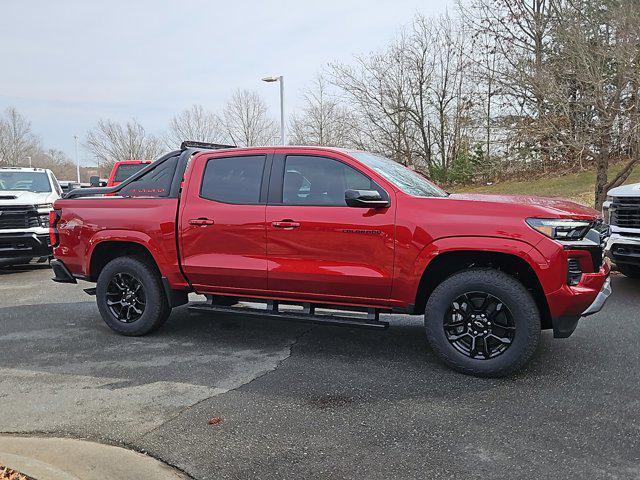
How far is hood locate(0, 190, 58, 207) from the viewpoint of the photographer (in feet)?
30.0

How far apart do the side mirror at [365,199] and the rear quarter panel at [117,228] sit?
6.15 feet

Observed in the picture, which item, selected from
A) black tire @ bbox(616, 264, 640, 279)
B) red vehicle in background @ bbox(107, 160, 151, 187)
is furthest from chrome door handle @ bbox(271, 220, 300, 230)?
red vehicle in background @ bbox(107, 160, 151, 187)

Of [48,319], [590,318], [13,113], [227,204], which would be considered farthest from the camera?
[13,113]

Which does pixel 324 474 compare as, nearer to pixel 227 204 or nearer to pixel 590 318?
pixel 227 204

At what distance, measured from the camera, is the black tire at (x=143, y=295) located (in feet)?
17.7

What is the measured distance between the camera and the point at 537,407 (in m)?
3.64

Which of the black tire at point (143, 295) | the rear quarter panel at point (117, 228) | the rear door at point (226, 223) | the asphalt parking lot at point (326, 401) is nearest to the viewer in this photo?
the asphalt parking lot at point (326, 401)

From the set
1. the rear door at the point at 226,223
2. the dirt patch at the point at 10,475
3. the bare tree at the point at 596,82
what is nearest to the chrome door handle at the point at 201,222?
the rear door at the point at 226,223

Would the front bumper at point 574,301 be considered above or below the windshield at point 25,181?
below

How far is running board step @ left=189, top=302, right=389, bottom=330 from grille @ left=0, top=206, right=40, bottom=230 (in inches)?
220

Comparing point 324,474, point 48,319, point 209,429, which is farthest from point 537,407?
point 48,319

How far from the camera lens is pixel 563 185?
62.1 ft

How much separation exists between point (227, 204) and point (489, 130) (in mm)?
15566

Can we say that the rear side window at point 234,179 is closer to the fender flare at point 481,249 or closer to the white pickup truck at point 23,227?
the fender flare at point 481,249
